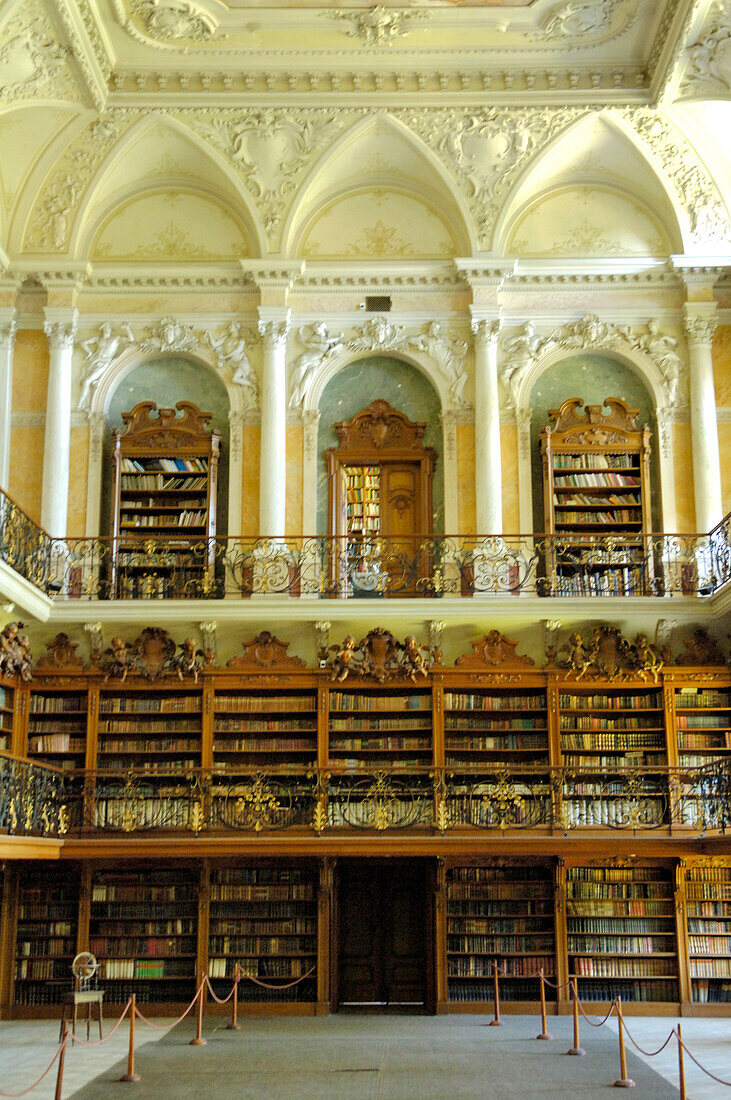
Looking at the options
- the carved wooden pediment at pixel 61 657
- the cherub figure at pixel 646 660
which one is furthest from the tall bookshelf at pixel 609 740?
the carved wooden pediment at pixel 61 657

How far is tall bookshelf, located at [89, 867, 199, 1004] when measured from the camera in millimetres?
10266

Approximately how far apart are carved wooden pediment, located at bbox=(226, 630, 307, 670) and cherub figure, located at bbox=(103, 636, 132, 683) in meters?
0.83

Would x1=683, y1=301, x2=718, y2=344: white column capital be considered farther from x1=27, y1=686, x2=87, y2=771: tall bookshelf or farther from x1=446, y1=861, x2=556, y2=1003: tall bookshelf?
x1=27, y1=686, x2=87, y2=771: tall bookshelf

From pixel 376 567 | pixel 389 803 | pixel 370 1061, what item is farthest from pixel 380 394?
pixel 370 1061

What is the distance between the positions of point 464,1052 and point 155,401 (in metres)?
6.45

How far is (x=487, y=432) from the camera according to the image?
11.7 metres

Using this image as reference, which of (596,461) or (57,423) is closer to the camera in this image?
(57,423)

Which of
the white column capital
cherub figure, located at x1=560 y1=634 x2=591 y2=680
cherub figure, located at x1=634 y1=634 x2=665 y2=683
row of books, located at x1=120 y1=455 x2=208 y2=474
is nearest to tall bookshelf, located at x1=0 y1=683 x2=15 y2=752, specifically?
row of books, located at x1=120 y1=455 x2=208 y2=474

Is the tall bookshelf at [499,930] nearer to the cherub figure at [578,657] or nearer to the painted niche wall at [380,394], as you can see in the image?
the cherub figure at [578,657]

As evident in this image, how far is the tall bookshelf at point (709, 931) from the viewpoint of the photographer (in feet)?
33.6

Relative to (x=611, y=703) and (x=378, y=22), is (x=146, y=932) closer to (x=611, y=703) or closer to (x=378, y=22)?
(x=611, y=703)

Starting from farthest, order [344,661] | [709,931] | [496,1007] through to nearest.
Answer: [344,661] < [709,931] < [496,1007]

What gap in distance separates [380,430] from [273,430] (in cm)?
102

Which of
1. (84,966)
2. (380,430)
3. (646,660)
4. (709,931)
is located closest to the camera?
(84,966)
